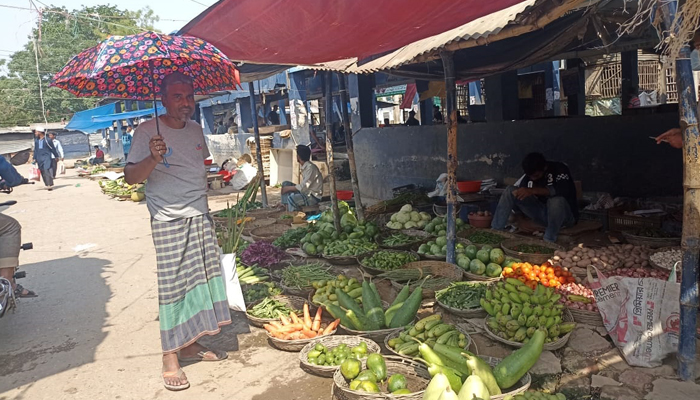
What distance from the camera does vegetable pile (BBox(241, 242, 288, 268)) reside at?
20.1 ft

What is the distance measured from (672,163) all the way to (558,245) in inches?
92.3

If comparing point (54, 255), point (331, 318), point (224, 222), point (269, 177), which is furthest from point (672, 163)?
point (269, 177)

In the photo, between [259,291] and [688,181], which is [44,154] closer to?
[259,291]

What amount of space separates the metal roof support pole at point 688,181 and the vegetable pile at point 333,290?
2.55m

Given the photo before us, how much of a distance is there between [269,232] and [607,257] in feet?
16.3

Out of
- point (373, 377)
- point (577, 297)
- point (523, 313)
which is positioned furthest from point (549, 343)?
point (373, 377)

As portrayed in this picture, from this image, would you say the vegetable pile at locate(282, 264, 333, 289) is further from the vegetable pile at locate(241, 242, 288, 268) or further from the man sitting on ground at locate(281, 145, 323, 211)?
the man sitting on ground at locate(281, 145, 323, 211)

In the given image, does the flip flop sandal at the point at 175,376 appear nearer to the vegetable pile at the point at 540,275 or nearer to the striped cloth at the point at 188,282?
the striped cloth at the point at 188,282

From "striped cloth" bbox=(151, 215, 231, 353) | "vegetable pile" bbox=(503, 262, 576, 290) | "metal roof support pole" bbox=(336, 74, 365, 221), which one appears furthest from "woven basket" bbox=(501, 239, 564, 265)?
"striped cloth" bbox=(151, 215, 231, 353)

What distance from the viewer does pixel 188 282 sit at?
12.4 ft

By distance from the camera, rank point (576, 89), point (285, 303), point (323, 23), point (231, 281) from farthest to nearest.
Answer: point (576, 89), point (285, 303), point (323, 23), point (231, 281)

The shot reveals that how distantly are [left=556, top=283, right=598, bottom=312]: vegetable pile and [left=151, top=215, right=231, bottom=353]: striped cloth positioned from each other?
2840 mm

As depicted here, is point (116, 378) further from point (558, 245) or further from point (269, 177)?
point (269, 177)

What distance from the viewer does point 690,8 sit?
106 inches
